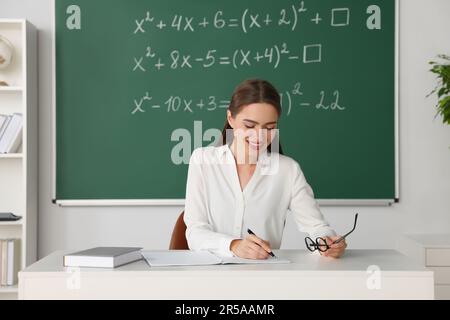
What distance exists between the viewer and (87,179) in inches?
150

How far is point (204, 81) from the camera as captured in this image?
12.5 feet

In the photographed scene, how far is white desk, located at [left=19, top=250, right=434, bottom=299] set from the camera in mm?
1622

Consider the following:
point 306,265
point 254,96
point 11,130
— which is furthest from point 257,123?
point 11,130

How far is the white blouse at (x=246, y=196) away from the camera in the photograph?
231 cm

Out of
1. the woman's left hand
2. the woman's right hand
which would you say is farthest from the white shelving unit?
the woman's left hand

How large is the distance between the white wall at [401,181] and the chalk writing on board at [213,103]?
446 millimetres

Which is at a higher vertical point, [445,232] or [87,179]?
[87,179]

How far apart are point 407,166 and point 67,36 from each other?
2.25 meters

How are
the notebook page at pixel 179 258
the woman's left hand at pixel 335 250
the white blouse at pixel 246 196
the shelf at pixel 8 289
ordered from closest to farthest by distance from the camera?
the notebook page at pixel 179 258 → the woman's left hand at pixel 335 250 → the white blouse at pixel 246 196 → the shelf at pixel 8 289

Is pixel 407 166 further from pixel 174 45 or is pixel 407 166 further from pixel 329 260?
pixel 329 260

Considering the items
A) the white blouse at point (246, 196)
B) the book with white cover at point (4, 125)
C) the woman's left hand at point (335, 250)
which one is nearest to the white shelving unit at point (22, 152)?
the book with white cover at point (4, 125)

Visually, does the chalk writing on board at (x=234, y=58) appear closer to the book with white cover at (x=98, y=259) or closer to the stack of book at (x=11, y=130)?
the stack of book at (x=11, y=130)

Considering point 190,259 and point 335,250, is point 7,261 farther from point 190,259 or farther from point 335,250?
point 335,250
